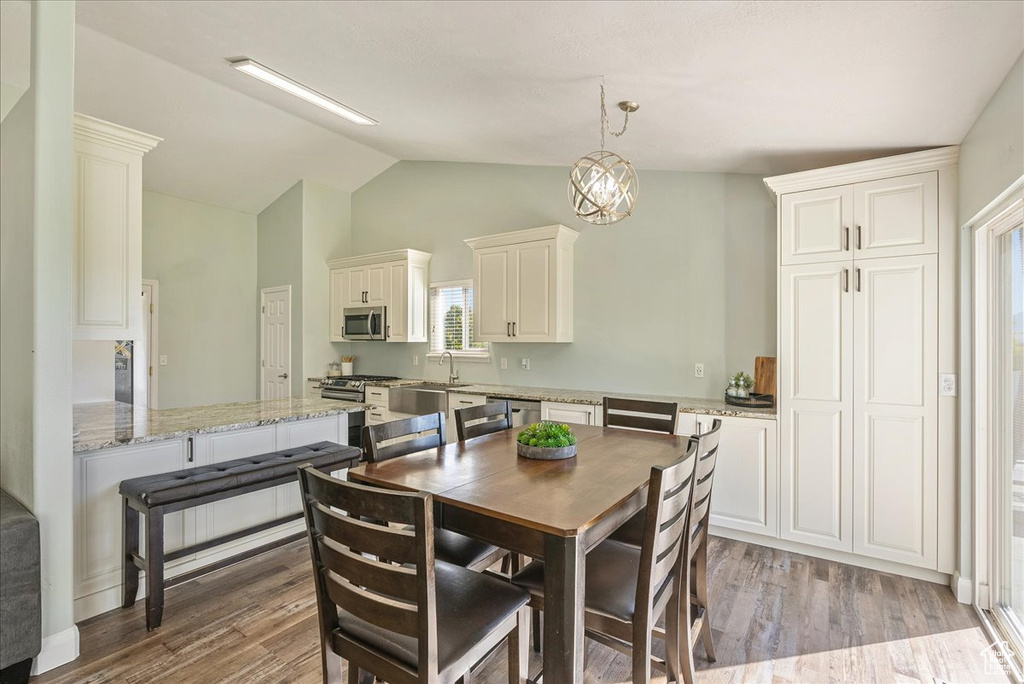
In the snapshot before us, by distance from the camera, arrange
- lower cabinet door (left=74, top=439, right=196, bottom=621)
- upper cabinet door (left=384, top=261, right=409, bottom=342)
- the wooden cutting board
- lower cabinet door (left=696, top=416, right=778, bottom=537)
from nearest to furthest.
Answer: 1. lower cabinet door (left=74, top=439, right=196, bottom=621)
2. lower cabinet door (left=696, top=416, right=778, bottom=537)
3. the wooden cutting board
4. upper cabinet door (left=384, top=261, right=409, bottom=342)

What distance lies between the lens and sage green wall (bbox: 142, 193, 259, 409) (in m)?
5.68

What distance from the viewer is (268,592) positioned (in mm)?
2600

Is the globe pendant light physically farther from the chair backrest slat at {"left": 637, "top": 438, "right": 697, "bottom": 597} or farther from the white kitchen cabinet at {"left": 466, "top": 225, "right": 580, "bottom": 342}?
the white kitchen cabinet at {"left": 466, "top": 225, "right": 580, "bottom": 342}

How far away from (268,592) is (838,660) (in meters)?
2.72

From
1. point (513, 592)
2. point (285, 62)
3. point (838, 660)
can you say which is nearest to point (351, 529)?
point (513, 592)

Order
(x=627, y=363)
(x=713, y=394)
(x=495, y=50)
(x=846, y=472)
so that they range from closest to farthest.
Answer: (x=495, y=50), (x=846, y=472), (x=713, y=394), (x=627, y=363)

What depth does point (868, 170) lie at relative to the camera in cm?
286

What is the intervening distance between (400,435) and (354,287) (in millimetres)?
4287

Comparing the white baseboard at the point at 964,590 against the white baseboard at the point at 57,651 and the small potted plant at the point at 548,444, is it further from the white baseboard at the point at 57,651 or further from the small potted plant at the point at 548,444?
the white baseboard at the point at 57,651

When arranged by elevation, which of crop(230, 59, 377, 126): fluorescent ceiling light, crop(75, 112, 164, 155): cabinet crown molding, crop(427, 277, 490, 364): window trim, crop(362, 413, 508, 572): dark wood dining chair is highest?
crop(230, 59, 377, 126): fluorescent ceiling light

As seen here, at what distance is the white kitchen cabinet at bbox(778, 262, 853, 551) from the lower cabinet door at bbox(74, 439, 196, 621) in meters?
3.65

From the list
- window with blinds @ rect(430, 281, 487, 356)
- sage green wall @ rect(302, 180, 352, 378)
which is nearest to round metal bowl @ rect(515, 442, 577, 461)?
window with blinds @ rect(430, 281, 487, 356)

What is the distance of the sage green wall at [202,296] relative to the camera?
18.6 feet

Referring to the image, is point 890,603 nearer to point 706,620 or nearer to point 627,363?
point 706,620
